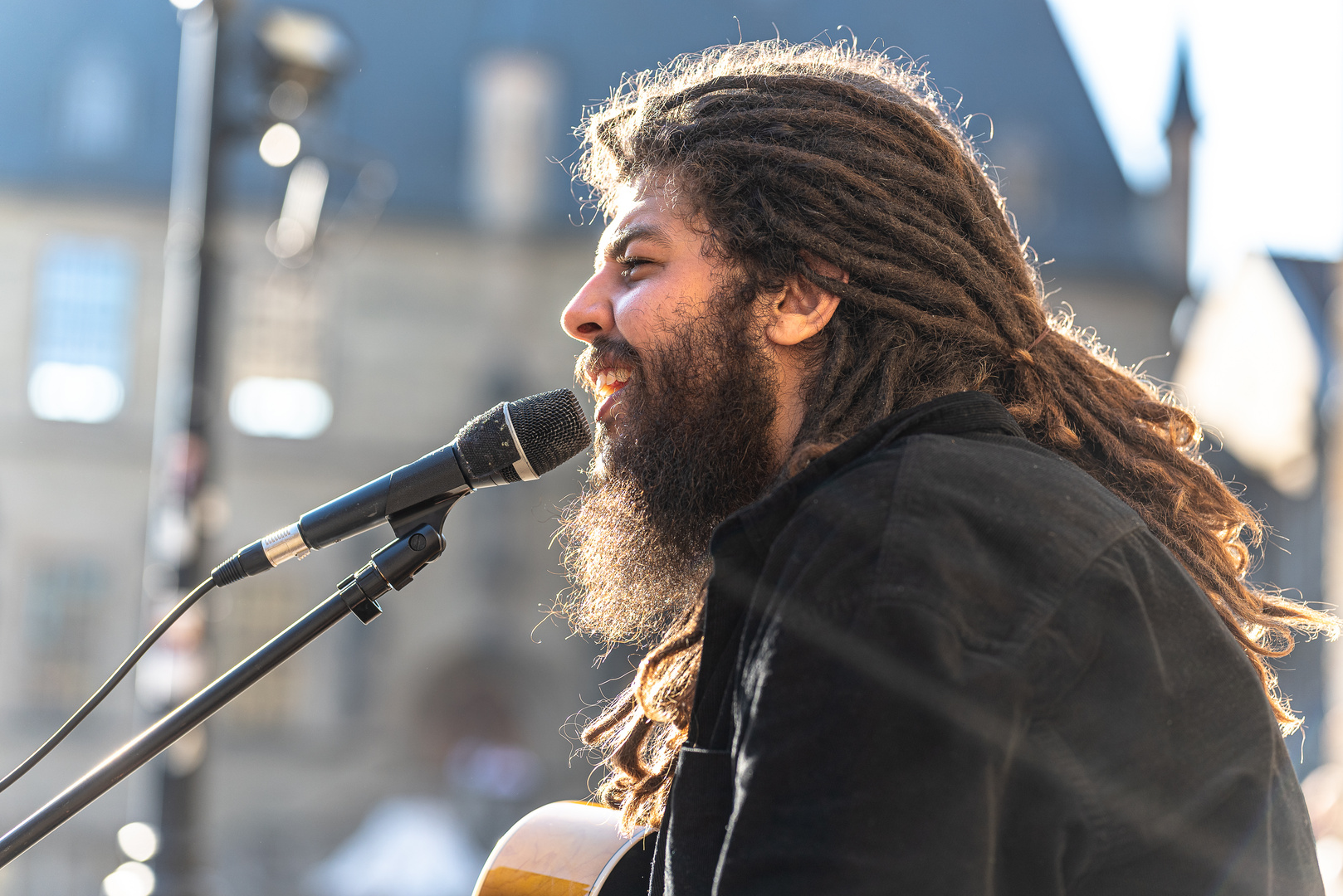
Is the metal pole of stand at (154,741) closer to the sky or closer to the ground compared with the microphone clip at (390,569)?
closer to the ground

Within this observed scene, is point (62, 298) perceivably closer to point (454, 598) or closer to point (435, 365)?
point (435, 365)

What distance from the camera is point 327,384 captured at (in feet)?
68.3

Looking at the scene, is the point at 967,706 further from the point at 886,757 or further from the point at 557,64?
the point at 557,64

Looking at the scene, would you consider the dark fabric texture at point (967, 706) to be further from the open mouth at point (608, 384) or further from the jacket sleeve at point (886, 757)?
the open mouth at point (608, 384)

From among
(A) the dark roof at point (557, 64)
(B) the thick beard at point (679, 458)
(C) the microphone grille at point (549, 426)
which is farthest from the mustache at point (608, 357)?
(A) the dark roof at point (557, 64)

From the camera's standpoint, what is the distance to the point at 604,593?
2.37 metres

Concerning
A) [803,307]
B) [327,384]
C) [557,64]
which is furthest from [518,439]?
[557,64]

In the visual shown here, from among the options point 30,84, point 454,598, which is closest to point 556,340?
point 454,598

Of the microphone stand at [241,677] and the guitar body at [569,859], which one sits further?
the guitar body at [569,859]

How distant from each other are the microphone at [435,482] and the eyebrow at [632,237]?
0.33m

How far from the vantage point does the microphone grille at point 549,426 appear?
2057 millimetres

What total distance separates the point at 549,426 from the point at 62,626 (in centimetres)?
1983

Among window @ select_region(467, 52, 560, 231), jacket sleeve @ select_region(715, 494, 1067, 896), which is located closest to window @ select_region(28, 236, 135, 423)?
window @ select_region(467, 52, 560, 231)

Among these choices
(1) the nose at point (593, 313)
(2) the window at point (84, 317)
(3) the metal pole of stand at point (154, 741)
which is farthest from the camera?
(2) the window at point (84, 317)
